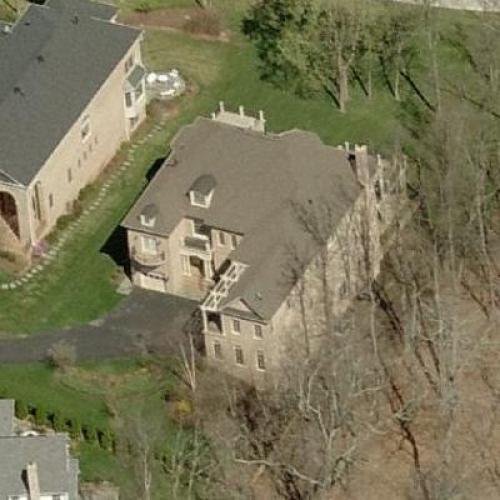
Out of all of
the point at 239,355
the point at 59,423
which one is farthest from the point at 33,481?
the point at 239,355

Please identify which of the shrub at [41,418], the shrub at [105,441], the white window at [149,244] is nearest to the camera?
the shrub at [105,441]

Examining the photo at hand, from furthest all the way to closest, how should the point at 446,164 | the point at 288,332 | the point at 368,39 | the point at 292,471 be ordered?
the point at 368,39, the point at 446,164, the point at 288,332, the point at 292,471

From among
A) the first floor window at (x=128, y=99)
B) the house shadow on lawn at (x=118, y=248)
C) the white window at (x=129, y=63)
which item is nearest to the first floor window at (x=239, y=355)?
the house shadow on lawn at (x=118, y=248)

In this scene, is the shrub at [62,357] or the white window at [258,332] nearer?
the white window at [258,332]

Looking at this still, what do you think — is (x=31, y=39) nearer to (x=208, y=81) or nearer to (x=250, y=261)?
(x=208, y=81)

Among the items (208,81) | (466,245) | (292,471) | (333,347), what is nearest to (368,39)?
(208,81)

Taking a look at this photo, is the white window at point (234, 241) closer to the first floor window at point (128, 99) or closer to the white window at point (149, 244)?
the white window at point (149, 244)

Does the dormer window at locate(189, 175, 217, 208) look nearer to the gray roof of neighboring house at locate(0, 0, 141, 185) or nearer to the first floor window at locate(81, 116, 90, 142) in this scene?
the gray roof of neighboring house at locate(0, 0, 141, 185)
